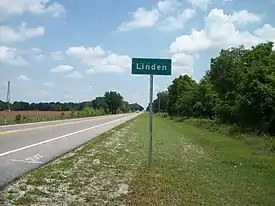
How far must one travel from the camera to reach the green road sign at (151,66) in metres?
12.2

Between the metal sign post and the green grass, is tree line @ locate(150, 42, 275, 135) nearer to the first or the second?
the green grass

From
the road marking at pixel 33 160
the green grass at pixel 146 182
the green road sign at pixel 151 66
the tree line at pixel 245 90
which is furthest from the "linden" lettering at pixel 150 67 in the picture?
the tree line at pixel 245 90

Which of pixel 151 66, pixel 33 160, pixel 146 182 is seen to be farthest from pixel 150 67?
pixel 33 160

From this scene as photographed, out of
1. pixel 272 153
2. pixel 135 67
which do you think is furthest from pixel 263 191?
pixel 272 153

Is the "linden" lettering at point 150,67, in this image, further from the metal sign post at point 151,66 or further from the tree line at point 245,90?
the tree line at point 245,90

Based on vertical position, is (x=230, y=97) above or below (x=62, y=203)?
above

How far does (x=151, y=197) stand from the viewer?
852cm

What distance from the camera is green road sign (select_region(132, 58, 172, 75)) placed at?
12218 mm

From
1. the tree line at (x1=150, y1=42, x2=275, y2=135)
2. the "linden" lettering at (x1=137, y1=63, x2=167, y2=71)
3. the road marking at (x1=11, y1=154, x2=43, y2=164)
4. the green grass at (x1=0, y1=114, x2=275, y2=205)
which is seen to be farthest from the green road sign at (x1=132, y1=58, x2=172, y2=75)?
the tree line at (x1=150, y1=42, x2=275, y2=135)

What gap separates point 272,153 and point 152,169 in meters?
8.83

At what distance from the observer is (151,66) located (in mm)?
12266

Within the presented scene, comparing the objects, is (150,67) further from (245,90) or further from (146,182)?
(245,90)

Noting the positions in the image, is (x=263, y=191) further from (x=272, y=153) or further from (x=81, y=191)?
(x=272, y=153)

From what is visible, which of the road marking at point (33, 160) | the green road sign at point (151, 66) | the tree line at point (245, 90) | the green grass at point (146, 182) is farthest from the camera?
the tree line at point (245, 90)
